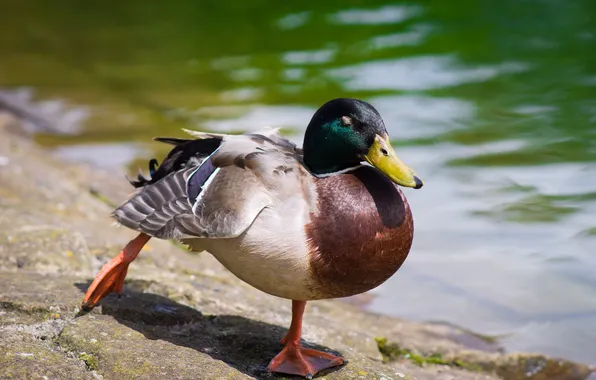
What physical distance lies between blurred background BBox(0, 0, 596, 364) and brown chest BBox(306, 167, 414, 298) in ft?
5.87

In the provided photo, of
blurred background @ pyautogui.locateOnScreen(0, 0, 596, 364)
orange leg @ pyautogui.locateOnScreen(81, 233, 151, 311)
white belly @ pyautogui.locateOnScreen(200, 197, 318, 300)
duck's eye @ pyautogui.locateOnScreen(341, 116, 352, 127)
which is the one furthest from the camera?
blurred background @ pyautogui.locateOnScreen(0, 0, 596, 364)

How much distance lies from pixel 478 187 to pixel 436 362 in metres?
2.61

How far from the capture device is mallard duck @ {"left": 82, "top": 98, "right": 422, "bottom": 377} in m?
3.25

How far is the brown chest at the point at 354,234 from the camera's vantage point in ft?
10.6

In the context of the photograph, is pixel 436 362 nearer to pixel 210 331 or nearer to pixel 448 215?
pixel 210 331

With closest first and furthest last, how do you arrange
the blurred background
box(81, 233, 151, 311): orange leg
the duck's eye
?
the duck's eye < box(81, 233, 151, 311): orange leg < the blurred background

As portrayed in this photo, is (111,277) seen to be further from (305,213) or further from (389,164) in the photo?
(389,164)

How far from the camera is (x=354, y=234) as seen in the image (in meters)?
3.24

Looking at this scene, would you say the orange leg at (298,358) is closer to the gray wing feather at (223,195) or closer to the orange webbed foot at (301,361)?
the orange webbed foot at (301,361)

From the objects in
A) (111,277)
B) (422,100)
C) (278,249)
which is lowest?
(111,277)

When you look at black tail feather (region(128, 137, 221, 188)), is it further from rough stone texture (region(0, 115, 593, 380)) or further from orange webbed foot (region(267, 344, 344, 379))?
orange webbed foot (region(267, 344, 344, 379))

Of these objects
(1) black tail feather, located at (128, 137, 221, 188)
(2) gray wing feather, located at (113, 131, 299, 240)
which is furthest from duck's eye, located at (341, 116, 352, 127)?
(1) black tail feather, located at (128, 137, 221, 188)

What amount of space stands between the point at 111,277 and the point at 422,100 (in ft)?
19.8

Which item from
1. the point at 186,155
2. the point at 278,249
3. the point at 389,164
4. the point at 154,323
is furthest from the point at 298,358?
the point at 186,155
